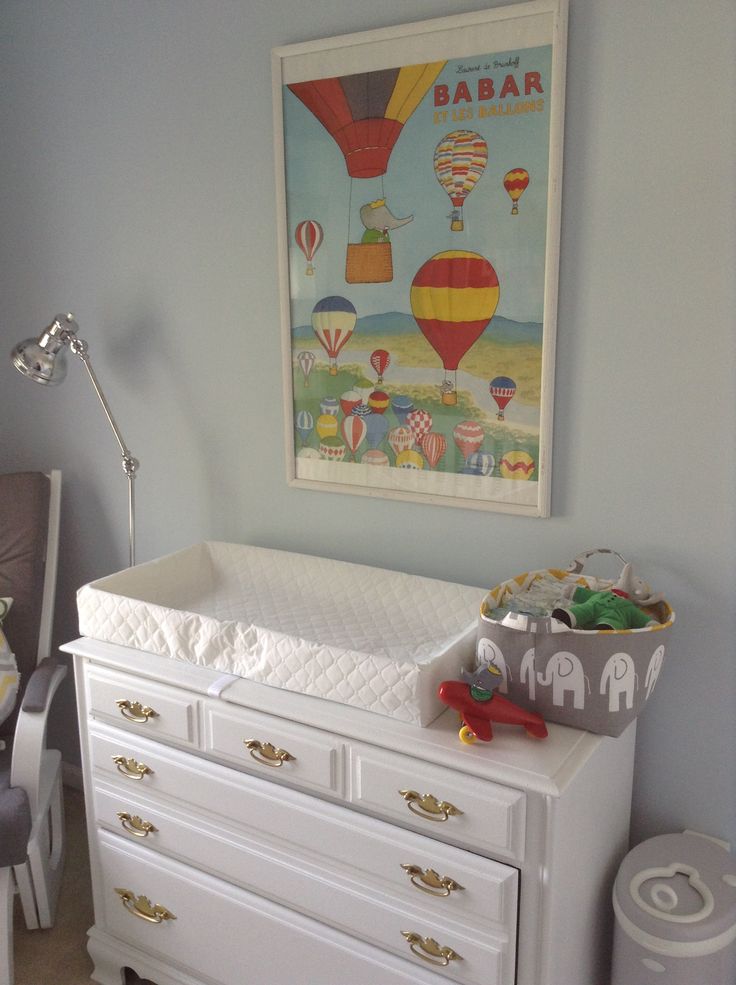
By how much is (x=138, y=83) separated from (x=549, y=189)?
1170mm

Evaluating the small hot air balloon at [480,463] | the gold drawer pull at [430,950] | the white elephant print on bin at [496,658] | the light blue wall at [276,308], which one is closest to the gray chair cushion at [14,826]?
the light blue wall at [276,308]

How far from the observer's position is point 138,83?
2.21 m

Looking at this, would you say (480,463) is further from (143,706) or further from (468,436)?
(143,706)

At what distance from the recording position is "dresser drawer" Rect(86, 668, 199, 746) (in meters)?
1.74

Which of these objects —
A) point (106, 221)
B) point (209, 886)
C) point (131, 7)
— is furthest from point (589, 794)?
point (131, 7)

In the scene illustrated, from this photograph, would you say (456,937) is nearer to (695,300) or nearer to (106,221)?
(695,300)

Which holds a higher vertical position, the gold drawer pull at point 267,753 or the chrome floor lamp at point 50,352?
the chrome floor lamp at point 50,352

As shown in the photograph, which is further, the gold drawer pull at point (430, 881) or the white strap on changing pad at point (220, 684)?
the white strap on changing pad at point (220, 684)

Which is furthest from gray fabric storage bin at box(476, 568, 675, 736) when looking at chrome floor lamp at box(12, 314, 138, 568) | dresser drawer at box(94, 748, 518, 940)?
chrome floor lamp at box(12, 314, 138, 568)

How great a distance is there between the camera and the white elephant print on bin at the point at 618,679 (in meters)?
1.43

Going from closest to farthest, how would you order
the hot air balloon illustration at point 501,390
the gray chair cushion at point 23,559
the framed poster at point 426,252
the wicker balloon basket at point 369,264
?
1. the framed poster at point 426,252
2. the hot air balloon illustration at point 501,390
3. the wicker balloon basket at point 369,264
4. the gray chair cushion at point 23,559

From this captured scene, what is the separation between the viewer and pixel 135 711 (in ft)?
5.99

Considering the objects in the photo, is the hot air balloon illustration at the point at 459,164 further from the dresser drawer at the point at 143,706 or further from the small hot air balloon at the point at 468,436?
the dresser drawer at the point at 143,706

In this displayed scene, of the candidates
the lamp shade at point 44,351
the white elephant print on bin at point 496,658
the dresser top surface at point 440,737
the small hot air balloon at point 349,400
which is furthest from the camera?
the lamp shade at point 44,351
